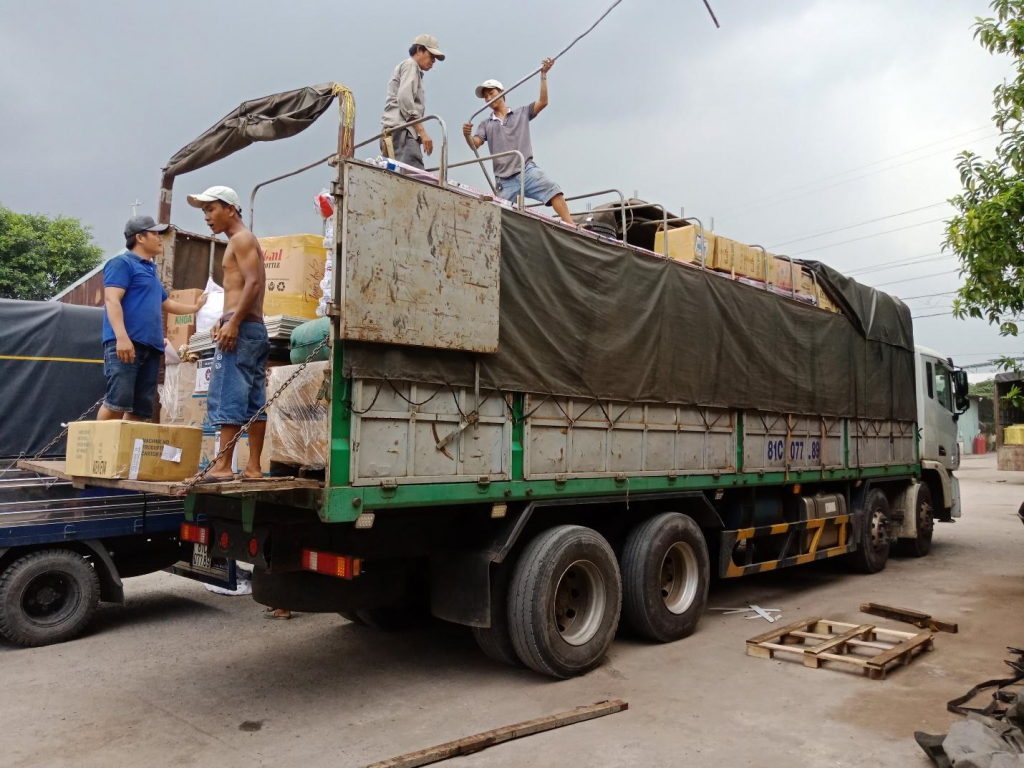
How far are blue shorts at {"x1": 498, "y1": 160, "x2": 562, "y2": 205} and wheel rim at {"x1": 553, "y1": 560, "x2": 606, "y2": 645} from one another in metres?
3.24

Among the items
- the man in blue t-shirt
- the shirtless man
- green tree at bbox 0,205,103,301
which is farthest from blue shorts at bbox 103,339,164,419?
green tree at bbox 0,205,103,301

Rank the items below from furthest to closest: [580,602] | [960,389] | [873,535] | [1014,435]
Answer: [1014,435] → [960,389] → [873,535] → [580,602]

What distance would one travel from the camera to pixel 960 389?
37.9 ft

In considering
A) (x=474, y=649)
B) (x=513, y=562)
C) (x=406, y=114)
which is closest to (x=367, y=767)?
(x=513, y=562)

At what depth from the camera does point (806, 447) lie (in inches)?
325

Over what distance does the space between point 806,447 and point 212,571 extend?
5947 millimetres

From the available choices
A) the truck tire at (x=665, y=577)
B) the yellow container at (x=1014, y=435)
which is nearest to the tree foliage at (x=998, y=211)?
the truck tire at (x=665, y=577)

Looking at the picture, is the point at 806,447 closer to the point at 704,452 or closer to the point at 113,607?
the point at 704,452

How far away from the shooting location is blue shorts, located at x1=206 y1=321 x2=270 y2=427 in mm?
4609

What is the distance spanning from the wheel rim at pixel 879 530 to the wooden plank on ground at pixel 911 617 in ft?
7.09

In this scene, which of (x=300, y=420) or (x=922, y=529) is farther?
(x=922, y=529)

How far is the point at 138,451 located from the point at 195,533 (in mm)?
1200

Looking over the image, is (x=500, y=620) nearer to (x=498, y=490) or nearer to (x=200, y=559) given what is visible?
(x=498, y=490)

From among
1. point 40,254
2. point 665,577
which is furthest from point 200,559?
point 40,254
